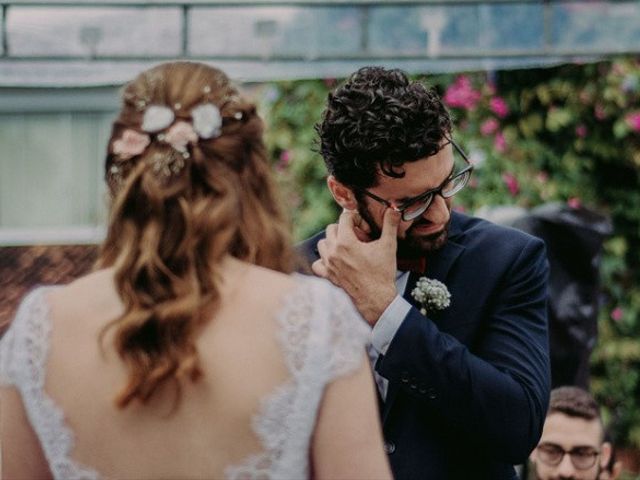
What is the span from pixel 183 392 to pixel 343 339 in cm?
28

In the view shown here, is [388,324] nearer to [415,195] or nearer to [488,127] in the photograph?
[415,195]

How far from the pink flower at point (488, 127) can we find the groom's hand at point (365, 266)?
14.3ft

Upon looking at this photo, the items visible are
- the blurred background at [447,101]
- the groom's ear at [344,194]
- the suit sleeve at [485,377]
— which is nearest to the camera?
the suit sleeve at [485,377]

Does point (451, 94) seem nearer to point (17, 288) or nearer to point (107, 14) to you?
point (107, 14)

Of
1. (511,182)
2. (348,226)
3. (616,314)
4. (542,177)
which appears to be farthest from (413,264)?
(616,314)

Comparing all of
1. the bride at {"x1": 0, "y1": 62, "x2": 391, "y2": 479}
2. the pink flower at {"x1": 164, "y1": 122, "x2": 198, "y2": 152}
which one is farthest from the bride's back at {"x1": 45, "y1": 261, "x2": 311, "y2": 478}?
the pink flower at {"x1": 164, "y1": 122, "x2": 198, "y2": 152}

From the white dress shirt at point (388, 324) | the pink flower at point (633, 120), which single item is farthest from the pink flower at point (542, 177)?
the white dress shirt at point (388, 324)

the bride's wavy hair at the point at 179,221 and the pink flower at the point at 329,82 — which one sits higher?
the bride's wavy hair at the point at 179,221

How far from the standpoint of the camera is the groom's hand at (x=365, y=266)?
2639 millimetres

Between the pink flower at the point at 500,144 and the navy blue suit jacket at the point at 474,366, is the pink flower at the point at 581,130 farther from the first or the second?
the navy blue suit jacket at the point at 474,366

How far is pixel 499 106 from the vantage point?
7066 mm

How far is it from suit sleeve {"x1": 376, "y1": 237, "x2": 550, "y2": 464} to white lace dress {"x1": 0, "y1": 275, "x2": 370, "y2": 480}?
1.73ft

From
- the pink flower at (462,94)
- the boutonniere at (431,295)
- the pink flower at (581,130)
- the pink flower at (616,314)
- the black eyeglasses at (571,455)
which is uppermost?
the boutonniere at (431,295)

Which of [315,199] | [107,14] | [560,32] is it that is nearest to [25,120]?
[107,14]
